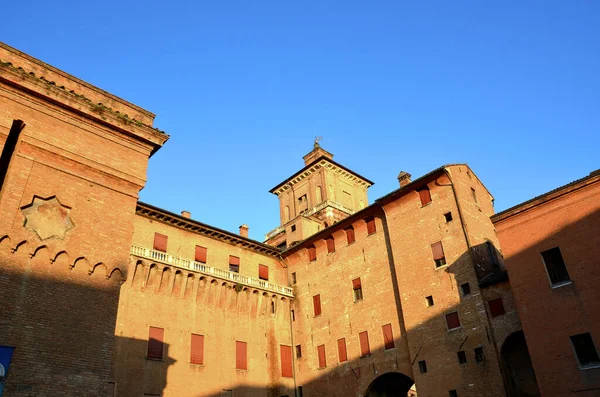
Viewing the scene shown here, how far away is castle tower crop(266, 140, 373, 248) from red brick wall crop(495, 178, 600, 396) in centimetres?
2198

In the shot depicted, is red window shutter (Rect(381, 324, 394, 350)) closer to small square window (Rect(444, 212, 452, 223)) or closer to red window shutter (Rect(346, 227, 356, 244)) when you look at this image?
red window shutter (Rect(346, 227, 356, 244))

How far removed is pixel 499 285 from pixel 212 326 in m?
16.5

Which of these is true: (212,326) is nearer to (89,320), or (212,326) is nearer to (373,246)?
(373,246)

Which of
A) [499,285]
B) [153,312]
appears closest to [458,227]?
[499,285]

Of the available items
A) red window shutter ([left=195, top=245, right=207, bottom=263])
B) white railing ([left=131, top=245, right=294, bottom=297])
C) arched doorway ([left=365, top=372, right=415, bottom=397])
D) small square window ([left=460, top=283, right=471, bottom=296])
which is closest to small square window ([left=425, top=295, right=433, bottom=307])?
small square window ([left=460, top=283, right=471, bottom=296])

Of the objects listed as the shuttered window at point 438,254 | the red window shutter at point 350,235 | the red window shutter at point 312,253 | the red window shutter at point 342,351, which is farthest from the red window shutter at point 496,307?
the red window shutter at point 312,253

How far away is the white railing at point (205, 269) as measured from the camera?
26.8 metres

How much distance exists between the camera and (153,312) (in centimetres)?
2628

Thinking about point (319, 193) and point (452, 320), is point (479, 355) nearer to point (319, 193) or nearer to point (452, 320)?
point (452, 320)

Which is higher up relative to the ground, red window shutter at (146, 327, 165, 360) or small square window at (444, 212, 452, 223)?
small square window at (444, 212, 452, 223)

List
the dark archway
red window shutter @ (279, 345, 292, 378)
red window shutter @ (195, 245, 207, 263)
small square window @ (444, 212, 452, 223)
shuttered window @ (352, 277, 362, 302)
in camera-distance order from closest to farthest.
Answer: the dark archway
small square window @ (444, 212, 452, 223)
shuttered window @ (352, 277, 362, 302)
red window shutter @ (195, 245, 207, 263)
red window shutter @ (279, 345, 292, 378)

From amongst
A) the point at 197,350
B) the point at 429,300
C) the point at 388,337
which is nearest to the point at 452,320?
the point at 429,300

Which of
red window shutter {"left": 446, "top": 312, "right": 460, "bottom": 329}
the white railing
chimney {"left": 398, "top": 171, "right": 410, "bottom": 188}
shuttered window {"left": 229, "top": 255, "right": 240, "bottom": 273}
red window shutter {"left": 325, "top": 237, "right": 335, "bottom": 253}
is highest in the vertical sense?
chimney {"left": 398, "top": 171, "right": 410, "bottom": 188}

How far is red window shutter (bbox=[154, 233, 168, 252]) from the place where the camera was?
28578mm
